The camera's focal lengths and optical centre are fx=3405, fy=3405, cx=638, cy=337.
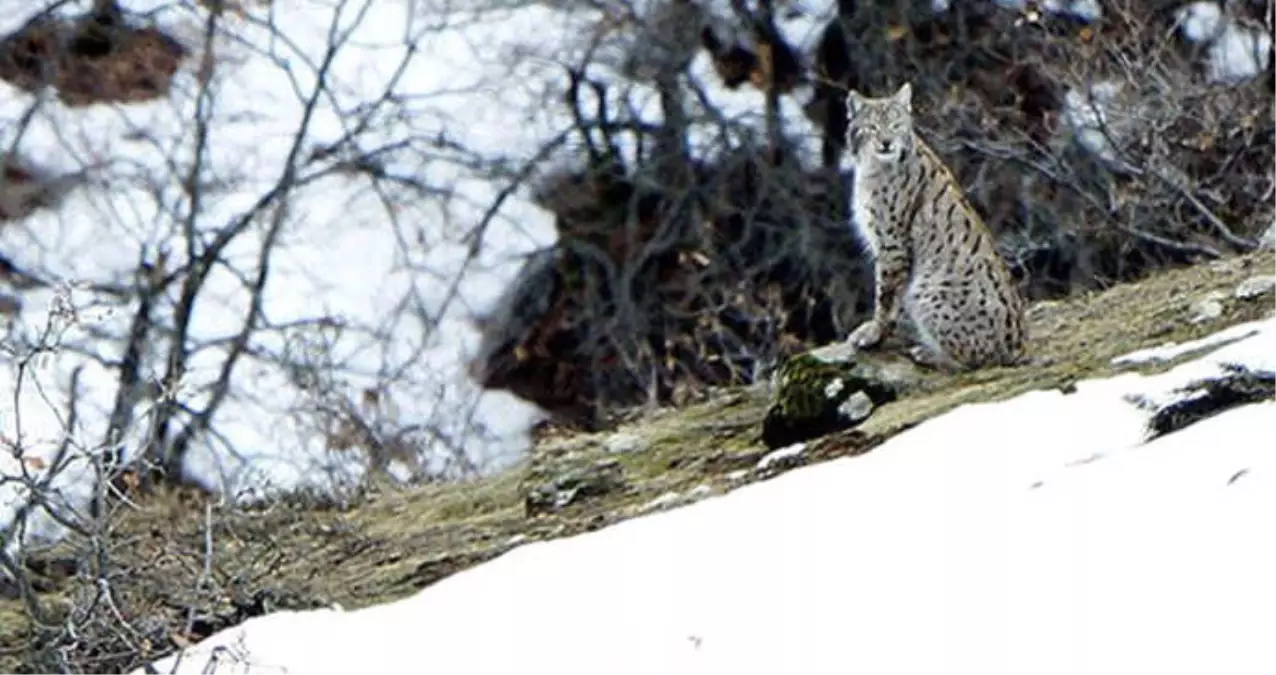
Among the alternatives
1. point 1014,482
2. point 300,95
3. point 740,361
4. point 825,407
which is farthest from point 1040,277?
point 1014,482

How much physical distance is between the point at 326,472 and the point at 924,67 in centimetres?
820

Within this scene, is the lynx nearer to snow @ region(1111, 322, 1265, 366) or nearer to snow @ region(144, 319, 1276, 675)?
snow @ region(1111, 322, 1265, 366)

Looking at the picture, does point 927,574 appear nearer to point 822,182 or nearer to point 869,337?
point 869,337

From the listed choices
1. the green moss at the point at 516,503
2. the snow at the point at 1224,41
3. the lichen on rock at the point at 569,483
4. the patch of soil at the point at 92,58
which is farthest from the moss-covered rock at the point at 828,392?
the patch of soil at the point at 92,58

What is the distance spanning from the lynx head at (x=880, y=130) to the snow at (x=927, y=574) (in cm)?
153

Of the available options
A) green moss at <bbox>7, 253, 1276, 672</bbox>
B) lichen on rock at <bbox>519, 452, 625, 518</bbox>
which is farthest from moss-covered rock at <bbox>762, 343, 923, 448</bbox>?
lichen on rock at <bbox>519, 452, 625, 518</bbox>

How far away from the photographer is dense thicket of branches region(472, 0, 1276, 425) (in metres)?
21.6

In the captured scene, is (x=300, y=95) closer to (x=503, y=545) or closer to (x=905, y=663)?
(x=503, y=545)

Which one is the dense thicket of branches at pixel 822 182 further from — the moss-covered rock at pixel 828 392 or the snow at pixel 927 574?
the snow at pixel 927 574

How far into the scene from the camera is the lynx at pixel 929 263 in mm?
12523

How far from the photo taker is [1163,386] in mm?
11211

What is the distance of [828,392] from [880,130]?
1191mm

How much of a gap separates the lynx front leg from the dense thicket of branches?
7.89m

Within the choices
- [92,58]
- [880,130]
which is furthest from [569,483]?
[92,58]
